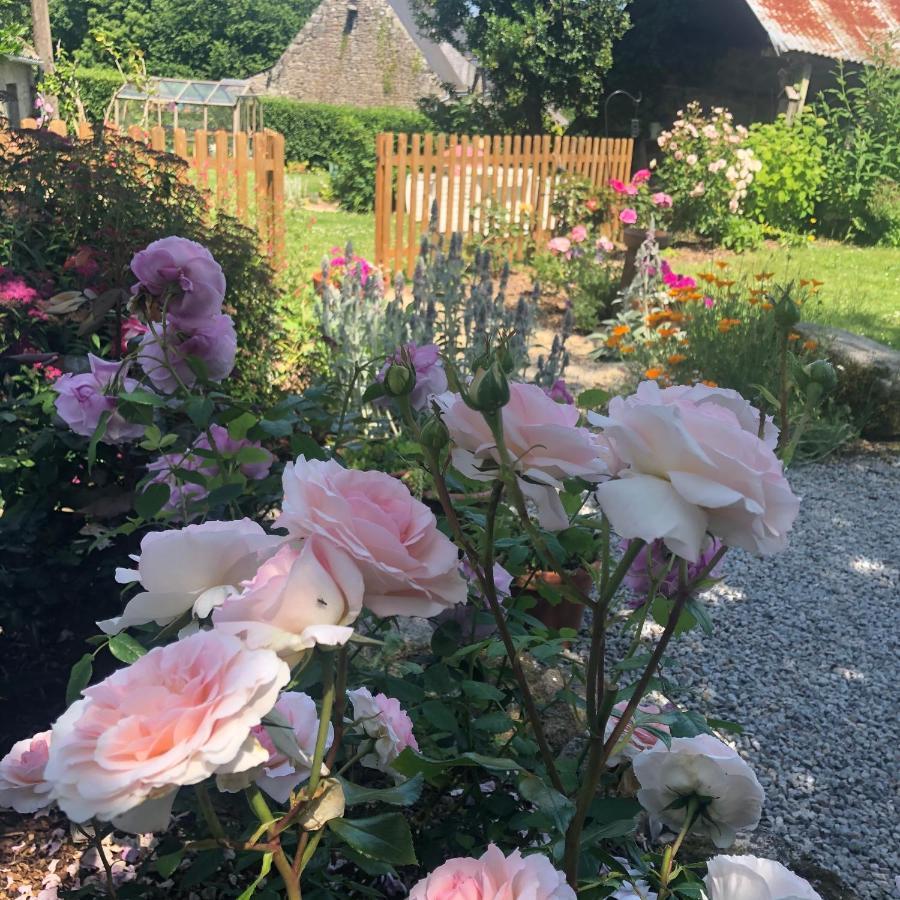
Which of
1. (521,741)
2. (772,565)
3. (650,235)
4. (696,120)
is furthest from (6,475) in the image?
(696,120)

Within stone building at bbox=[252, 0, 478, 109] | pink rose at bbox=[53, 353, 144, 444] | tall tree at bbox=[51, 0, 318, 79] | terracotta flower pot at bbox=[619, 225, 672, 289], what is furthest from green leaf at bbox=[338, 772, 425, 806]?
tall tree at bbox=[51, 0, 318, 79]

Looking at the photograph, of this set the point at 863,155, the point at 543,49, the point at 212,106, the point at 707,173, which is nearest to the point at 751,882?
the point at 707,173

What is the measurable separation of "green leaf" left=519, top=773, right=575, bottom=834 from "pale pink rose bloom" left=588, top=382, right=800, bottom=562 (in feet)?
1.09

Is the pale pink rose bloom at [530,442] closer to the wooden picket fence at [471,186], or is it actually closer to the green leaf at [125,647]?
the green leaf at [125,647]

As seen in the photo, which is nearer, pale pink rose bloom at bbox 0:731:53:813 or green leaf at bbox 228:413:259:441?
pale pink rose bloom at bbox 0:731:53:813

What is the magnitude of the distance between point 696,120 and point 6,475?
36.4ft

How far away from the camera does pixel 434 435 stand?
0.68 m

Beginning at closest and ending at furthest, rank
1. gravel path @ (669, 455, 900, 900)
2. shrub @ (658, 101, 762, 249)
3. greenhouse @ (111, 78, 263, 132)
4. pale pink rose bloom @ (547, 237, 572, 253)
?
gravel path @ (669, 455, 900, 900) < pale pink rose bloom @ (547, 237, 572, 253) < shrub @ (658, 101, 762, 249) < greenhouse @ (111, 78, 263, 132)

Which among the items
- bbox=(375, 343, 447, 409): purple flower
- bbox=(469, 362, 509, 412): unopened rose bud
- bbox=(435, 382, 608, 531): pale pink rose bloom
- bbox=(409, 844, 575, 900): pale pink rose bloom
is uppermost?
bbox=(469, 362, 509, 412): unopened rose bud

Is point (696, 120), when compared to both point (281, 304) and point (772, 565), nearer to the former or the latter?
point (281, 304)

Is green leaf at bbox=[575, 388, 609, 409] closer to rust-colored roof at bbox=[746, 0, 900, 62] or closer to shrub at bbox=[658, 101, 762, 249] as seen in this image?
shrub at bbox=[658, 101, 762, 249]

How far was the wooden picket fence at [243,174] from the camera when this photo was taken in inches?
232

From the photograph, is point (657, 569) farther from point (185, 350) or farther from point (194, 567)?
point (185, 350)

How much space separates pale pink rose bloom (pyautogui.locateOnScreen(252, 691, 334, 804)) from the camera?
0.71 meters
